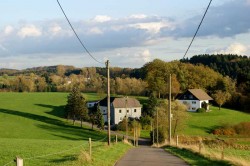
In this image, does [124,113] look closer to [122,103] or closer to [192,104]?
[122,103]

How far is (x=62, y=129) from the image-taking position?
82.2m

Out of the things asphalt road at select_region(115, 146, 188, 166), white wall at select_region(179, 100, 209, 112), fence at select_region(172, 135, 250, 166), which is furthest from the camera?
white wall at select_region(179, 100, 209, 112)

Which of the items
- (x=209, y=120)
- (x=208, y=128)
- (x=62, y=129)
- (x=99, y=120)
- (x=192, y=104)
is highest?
(x=192, y=104)

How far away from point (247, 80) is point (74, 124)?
65005 millimetres

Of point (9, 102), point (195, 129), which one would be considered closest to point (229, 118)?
point (195, 129)

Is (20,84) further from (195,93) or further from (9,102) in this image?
(195,93)

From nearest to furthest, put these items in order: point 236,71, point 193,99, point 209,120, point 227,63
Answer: point 209,120, point 193,99, point 236,71, point 227,63

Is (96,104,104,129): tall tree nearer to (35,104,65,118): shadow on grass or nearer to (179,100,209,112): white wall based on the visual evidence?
(35,104,65,118): shadow on grass

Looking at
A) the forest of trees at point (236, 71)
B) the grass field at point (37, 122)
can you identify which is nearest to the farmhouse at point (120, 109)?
the grass field at point (37, 122)

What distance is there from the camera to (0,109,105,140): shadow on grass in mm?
75000

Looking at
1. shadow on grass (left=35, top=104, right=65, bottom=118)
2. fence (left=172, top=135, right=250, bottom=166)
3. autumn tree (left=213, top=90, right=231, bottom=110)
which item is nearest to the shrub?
autumn tree (left=213, top=90, right=231, bottom=110)

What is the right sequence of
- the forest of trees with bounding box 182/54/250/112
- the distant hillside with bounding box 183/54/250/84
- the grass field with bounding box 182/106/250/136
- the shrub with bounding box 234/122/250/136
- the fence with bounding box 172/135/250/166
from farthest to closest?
the distant hillside with bounding box 183/54/250/84 → the forest of trees with bounding box 182/54/250/112 → the grass field with bounding box 182/106/250/136 → the shrub with bounding box 234/122/250/136 → the fence with bounding box 172/135/250/166

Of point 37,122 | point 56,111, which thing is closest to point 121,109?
point 56,111

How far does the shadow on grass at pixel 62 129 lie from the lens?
75000 mm
